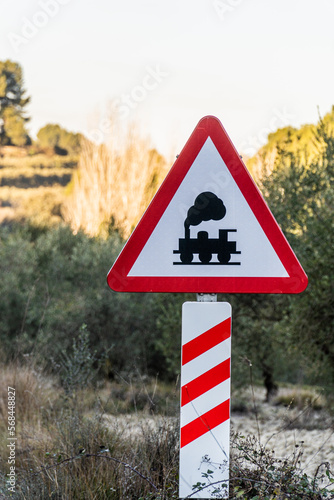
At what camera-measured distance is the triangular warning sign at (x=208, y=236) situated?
239 cm

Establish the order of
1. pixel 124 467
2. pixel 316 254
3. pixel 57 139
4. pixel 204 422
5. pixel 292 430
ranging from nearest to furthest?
1. pixel 204 422
2. pixel 124 467
3. pixel 316 254
4. pixel 292 430
5. pixel 57 139

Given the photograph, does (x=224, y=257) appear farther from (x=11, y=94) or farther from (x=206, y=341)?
(x=11, y=94)

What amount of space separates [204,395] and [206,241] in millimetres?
607

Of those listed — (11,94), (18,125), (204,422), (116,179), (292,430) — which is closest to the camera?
(204,422)

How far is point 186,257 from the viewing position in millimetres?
2414

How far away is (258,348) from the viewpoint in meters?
12.5

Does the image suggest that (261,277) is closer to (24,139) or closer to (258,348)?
(258,348)

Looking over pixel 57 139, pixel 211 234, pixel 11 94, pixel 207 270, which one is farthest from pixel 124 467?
pixel 57 139

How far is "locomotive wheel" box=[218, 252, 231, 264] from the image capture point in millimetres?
2391

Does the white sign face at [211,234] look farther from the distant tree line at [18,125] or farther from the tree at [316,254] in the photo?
the distant tree line at [18,125]

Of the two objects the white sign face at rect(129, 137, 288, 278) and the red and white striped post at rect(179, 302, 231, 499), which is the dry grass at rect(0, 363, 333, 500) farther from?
the white sign face at rect(129, 137, 288, 278)

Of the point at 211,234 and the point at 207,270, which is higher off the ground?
the point at 211,234

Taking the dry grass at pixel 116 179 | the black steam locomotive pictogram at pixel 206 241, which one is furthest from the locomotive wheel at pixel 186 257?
the dry grass at pixel 116 179

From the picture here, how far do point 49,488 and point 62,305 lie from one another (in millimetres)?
10269
